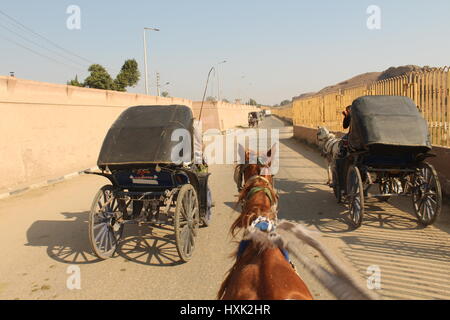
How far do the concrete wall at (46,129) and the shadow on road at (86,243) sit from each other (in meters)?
4.18

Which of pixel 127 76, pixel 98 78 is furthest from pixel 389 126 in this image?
pixel 127 76

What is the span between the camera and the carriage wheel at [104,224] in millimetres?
4738

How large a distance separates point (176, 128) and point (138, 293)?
8.21ft

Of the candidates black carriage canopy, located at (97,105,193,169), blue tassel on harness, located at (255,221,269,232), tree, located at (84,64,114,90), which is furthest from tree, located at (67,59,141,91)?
blue tassel on harness, located at (255,221,269,232)

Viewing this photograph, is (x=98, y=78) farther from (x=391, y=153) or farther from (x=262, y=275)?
(x=262, y=275)

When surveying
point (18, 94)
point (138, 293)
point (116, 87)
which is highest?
point (116, 87)

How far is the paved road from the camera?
3.94m

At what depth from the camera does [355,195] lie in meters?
6.02

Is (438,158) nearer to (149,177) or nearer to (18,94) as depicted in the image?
A: (149,177)

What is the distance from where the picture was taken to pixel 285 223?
209 centimetres

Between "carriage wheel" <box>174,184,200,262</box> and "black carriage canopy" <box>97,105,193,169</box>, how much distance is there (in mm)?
616

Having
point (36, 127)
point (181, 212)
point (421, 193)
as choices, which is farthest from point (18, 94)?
point (421, 193)

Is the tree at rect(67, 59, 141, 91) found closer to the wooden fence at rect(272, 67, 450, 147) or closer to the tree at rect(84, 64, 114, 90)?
the tree at rect(84, 64, 114, 90)

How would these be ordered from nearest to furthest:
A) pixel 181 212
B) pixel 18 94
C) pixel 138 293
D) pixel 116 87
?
1. pixel 138 293
2. pixel 181 212
3. pixel 18 94
4. pixel 116 87
